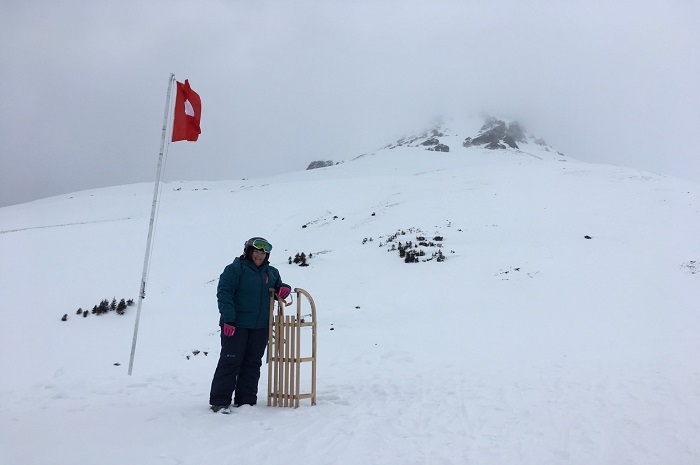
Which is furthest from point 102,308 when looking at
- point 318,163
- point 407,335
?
point 318,163

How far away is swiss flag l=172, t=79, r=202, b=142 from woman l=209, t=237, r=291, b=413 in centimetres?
324

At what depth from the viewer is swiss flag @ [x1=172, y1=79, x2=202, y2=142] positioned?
27.6 ft

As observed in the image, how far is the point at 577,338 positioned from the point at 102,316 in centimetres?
1212

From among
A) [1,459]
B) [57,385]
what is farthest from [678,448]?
[57,385]

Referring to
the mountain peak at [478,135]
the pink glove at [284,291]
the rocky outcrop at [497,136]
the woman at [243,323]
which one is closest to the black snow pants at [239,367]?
the woman at [243,323]

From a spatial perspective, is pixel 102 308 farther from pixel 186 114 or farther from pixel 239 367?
pixel 239 367

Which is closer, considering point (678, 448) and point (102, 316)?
point (678, 448)

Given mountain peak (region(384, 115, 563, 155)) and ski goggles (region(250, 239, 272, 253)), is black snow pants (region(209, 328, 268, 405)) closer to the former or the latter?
ski goggles (region(250, 239, 272, 253))

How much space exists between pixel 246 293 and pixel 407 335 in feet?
18.1

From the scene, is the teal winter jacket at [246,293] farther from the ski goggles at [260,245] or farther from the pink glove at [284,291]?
the ski goggles at [260,245]

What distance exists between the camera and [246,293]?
6.26 meters

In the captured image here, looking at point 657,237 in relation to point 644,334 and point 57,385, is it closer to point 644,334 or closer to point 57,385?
point 644,334

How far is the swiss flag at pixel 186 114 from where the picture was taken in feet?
27.6

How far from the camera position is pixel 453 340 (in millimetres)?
10320
